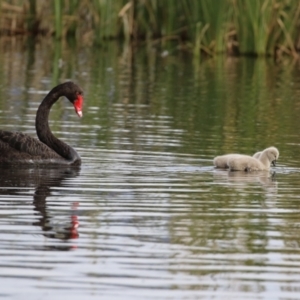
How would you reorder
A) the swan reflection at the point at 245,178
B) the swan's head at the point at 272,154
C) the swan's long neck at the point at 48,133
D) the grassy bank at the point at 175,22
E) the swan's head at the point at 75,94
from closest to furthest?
the swan reflection at the point at 245,178, the swan's head at the point at 272,154, the swan's long neck at the point at 48,133, the swan's head at the point at 75,94, the grassy bank at the point at 175,22

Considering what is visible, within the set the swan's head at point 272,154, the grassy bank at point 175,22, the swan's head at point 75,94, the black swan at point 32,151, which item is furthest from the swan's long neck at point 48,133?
the grassy bank at point 175,22

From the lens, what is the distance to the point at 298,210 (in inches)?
358

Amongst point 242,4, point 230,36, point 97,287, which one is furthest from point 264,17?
point 97,287

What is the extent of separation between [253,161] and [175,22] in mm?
17935

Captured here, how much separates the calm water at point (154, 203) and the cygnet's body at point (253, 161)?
13 cm

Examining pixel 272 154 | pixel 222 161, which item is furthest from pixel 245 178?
pixel 272 154

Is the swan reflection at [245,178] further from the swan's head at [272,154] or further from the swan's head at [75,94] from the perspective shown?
the swan's head at [75,94]

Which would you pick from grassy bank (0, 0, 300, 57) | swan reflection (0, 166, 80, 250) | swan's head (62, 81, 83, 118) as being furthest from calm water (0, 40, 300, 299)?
grassy bank (0, 0, 300, 57)

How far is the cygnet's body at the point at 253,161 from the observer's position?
1134 centimetres

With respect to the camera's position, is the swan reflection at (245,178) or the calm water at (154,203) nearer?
the calm water at (154,203)

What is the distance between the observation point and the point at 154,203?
9.23 meters

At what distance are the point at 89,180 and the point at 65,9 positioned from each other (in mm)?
19985

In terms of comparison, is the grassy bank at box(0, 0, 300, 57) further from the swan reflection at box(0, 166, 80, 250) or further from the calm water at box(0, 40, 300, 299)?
the swan reflection at box(0, 166, 80, 250)

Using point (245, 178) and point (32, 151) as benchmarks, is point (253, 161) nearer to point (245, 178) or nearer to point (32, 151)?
point (245, 178)
